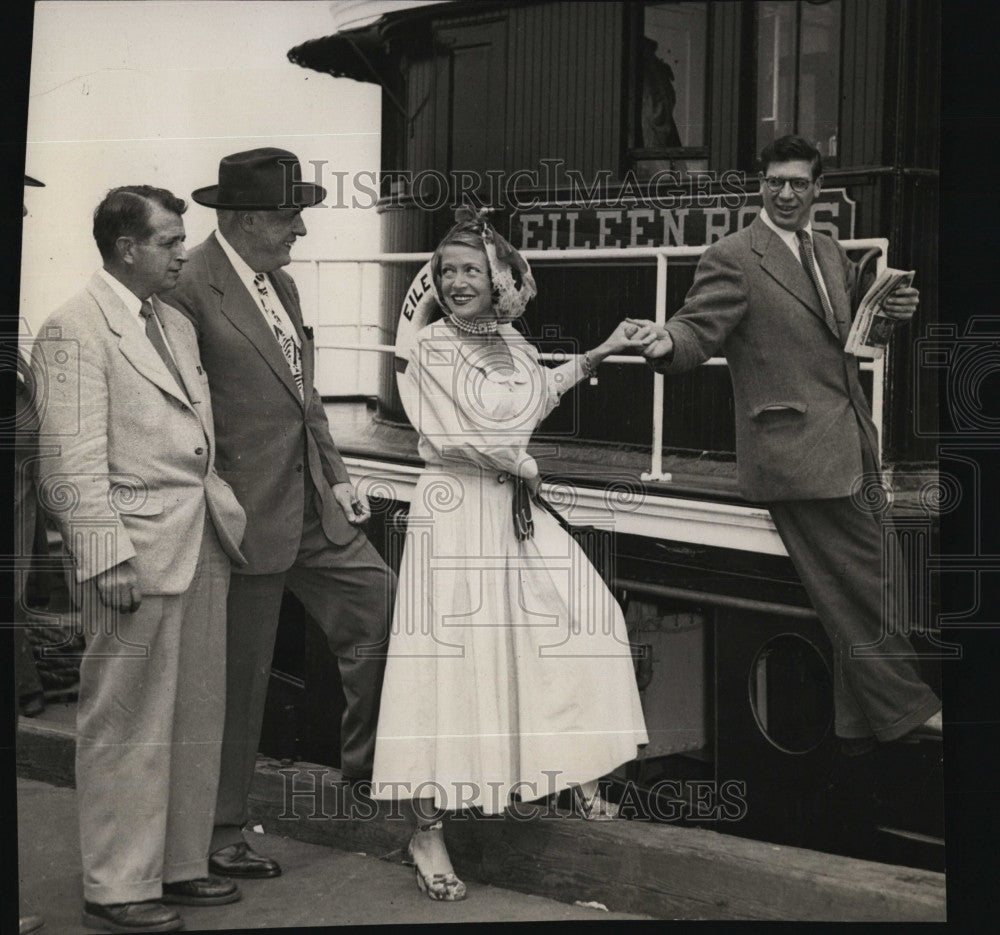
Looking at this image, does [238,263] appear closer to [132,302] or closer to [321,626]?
[132,302]

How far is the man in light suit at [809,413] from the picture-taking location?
4.67 metres

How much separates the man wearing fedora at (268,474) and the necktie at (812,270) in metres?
1.61

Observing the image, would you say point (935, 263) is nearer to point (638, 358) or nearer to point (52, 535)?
point (638, 358)

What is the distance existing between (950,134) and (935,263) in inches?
21.5

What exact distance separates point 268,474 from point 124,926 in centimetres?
152

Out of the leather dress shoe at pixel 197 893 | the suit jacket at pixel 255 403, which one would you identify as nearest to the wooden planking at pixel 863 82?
the suit jacket at pixel 255 403

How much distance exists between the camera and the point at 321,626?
4945mm

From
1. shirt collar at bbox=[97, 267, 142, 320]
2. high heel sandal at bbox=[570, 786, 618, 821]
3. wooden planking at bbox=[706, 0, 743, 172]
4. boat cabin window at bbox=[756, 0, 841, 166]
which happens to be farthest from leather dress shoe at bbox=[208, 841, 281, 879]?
boat cabin window at bbox=[756, 0, 841, 166]

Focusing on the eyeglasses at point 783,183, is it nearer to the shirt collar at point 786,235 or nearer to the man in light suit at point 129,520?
the shirt collar at point 786,235

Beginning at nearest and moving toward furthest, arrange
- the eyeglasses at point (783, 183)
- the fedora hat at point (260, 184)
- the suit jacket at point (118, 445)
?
the suit jacket at point (118, 445), the eyeglasses at point (783, 183), the fedora hat at point (260, 184)

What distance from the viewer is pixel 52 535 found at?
186 inches

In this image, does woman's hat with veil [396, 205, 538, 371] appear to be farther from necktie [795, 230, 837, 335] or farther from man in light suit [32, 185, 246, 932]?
necktie [795, 230, 837, 335]

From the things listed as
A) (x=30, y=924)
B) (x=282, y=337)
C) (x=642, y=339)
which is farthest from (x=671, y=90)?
(x=30, y=924)

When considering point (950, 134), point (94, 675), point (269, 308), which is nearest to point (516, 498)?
point (269, 308)
